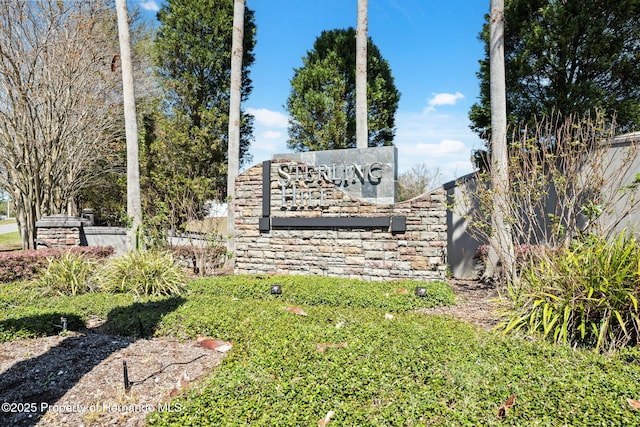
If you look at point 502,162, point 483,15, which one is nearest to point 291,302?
point 502,162

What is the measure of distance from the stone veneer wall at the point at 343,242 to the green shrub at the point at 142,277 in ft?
5.63

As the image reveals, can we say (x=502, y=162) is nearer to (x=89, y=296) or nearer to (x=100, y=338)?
(x=100, y=338)

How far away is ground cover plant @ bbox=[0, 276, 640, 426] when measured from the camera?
7.45 feet

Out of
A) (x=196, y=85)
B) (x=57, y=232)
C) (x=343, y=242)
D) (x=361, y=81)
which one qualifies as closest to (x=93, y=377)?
(x=343, y=242)

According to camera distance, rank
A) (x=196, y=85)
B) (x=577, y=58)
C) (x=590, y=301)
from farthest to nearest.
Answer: (x=196, y=85) → (x=577, y=58) → (x=590, y=301)

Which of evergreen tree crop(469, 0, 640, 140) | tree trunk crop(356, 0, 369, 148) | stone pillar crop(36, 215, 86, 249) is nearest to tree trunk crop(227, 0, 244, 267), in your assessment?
tree trunk crop(356, 0, 369, 148)

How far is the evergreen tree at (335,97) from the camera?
1162 cm

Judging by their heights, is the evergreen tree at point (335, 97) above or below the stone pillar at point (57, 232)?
above

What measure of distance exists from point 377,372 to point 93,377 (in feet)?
7.47

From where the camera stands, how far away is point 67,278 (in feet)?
19.3

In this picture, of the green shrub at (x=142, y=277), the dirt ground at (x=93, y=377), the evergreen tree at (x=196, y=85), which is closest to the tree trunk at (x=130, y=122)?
the evergreen tree at (x=196, y=85)

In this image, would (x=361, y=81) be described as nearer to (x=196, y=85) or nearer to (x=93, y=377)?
(x=196, y=85)

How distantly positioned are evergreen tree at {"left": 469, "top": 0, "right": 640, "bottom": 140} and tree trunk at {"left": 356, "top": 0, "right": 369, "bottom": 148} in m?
3.33

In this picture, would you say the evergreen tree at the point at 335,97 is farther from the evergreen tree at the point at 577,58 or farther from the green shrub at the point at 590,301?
the green shrub at the point at 590,301
